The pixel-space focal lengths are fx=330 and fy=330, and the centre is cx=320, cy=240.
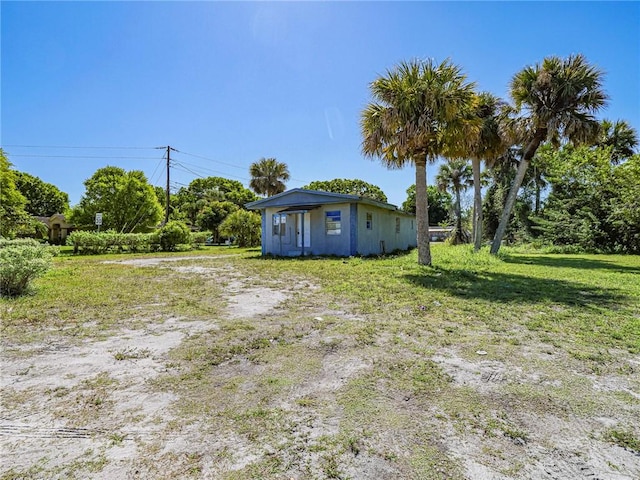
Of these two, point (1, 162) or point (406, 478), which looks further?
point (1, 162)

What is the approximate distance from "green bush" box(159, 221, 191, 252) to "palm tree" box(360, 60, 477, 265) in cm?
1560

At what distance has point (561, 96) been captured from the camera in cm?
1366

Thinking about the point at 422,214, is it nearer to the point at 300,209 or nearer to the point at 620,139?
the point at 300,209

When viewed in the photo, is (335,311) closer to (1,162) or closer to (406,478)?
(406,478)

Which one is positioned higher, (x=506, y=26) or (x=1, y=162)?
(x=506, y=26)

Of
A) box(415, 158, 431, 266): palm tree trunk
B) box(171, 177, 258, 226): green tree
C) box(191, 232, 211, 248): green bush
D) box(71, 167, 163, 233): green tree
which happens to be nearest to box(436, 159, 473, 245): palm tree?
box(415, 158, 431, 266): palm tree trunk

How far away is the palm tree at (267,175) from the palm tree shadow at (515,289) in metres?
24.2

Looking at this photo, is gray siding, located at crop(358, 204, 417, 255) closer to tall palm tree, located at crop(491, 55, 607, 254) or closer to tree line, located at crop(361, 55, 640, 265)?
tree line, located at crop(361, 55, 640, 265)

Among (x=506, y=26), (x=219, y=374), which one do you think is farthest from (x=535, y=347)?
(x=506, y=26)

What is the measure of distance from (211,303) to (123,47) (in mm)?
9120

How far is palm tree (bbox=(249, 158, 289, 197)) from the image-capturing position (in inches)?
1240

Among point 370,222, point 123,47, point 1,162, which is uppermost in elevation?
point 123,47

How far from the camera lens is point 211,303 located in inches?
233

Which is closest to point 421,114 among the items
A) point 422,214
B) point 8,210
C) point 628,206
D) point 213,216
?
point 422,214
